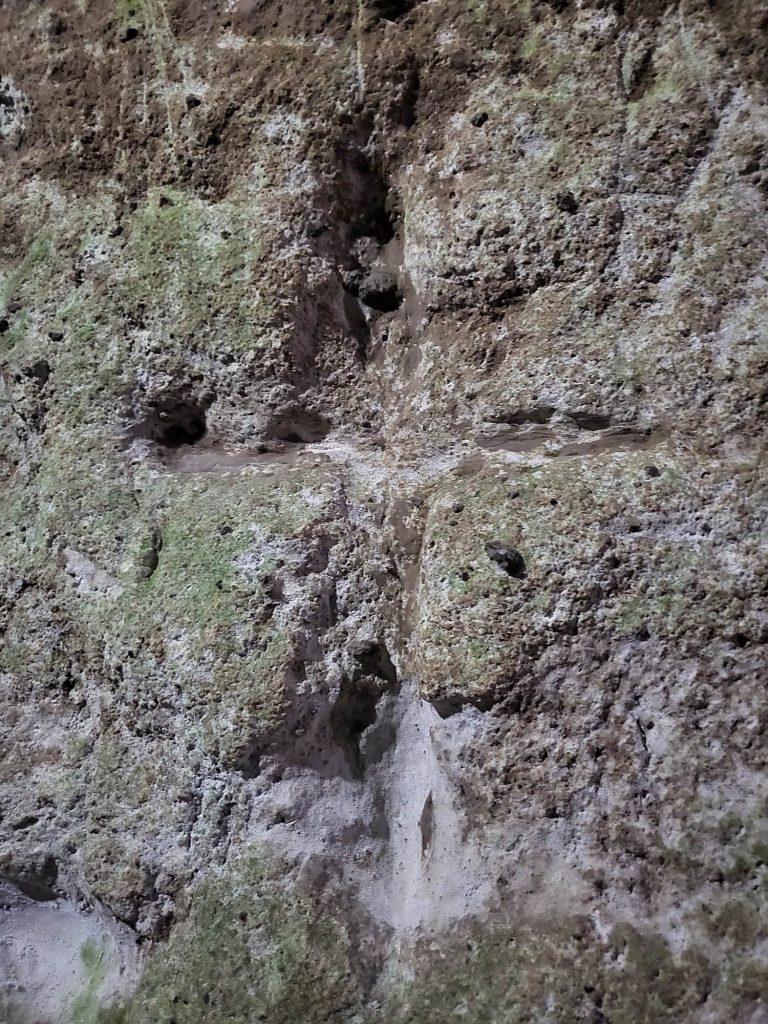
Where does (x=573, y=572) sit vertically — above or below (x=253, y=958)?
above

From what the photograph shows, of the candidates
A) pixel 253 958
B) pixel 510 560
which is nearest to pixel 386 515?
pixel 510 560

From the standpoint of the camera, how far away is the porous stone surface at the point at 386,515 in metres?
2.46

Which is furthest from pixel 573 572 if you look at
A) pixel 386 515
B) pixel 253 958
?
pixel 253 958

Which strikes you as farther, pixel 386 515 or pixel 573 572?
pixel 386 515

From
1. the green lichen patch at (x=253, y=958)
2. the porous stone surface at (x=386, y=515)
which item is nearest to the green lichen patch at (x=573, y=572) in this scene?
the porous stone surface at (x=386, y=515)

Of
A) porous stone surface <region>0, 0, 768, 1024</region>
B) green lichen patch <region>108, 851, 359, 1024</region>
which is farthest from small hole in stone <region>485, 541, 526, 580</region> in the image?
green lichen patch <region>108, 851, 359, 1024</region>

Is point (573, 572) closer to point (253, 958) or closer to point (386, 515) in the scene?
point (386, 515)

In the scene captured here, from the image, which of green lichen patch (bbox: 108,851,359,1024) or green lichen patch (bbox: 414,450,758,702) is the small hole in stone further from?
green lichen patch (bbox: 108,851,359,1024)

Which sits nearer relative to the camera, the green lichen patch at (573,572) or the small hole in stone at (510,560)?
the green lichen patch at (573,572)

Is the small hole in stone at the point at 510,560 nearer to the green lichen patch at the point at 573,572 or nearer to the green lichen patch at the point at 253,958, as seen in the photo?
the green lichen patch at the point at 573,572

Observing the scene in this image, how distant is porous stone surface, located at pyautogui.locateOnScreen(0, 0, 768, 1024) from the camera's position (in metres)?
2.46

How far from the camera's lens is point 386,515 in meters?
2.97

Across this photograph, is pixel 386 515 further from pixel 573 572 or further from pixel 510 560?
pixel 573 572

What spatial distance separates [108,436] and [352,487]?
98cm
